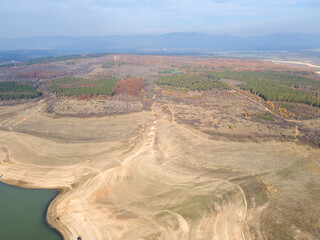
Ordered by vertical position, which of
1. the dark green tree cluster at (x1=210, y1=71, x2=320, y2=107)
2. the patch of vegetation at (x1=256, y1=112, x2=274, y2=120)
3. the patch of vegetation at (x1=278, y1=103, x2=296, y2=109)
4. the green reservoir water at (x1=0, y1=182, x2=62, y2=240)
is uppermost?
the dark green tree cluster at (x1=210, y1=71, x2=320, y2=107)

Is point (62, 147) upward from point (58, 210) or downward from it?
upward

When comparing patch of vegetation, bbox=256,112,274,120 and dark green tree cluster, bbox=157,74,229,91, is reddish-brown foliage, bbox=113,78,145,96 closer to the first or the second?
dark green tree cluster, bbox=157,74,229,91

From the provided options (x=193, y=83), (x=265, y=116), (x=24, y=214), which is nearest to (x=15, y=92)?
(x=24, y=214)

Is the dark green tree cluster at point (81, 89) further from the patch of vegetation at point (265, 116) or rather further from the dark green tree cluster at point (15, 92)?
the patch of vegetation at point (265, 116)

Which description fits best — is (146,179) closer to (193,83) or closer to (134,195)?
(134,195)

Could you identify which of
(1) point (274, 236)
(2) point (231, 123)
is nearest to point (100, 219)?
(1) point (274, 236)

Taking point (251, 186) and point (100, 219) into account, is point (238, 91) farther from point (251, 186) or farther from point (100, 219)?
point (100, 219)

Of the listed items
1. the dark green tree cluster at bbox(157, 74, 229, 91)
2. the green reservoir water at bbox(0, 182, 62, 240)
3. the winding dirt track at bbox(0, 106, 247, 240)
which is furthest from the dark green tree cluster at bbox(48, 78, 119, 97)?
the green reservoir water at bbox(0, 182, 62, 240)
